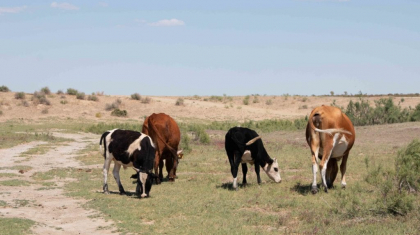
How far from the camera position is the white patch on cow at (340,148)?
13992 millimetres

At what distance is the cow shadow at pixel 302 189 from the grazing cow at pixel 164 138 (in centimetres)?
352

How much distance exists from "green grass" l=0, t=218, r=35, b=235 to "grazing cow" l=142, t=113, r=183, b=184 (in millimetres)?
5481

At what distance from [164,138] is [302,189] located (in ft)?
14.2

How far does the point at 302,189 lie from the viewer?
14.3m

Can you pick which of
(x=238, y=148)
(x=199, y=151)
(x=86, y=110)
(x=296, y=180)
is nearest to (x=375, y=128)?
(x=199, y=151)

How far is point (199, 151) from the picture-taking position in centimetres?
2639

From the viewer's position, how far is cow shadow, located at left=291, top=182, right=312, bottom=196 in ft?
45.0

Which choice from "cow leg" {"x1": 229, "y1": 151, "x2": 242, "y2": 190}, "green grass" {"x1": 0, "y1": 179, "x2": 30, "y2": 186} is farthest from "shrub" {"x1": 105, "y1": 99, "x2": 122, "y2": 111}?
"cow leg" {"x1": 229, "y1": 151, "x2": 242, "y2": 190}

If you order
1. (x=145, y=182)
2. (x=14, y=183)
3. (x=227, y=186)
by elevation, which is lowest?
(x=14, y=183)

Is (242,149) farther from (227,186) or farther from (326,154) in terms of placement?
(326,154)

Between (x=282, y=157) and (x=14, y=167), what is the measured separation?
10.2m

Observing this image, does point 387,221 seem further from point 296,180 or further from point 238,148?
point 296,180

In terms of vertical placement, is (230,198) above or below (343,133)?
below

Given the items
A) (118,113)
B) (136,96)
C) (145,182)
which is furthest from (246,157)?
(136,96)
